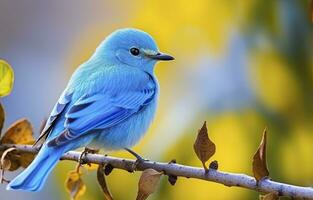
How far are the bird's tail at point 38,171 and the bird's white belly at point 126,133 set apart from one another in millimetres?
336

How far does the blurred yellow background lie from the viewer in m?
3.55

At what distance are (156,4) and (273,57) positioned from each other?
873 mm

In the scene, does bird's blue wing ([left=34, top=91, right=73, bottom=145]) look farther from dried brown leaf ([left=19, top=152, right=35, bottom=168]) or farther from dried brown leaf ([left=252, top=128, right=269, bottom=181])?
dried brown leaf ([left=252, top=128, right=269, bottom=181])

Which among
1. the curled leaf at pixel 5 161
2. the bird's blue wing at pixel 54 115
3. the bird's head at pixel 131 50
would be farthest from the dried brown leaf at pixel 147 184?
the bird's head at pixel 131 50

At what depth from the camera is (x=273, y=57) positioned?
3740mm

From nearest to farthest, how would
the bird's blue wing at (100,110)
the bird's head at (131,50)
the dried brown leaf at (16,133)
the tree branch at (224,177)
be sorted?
the tree branch at (224,177) < the dried brown leaf at (16,133) < the bird's blue wing at (100,110) < the bird's head at (131,50)

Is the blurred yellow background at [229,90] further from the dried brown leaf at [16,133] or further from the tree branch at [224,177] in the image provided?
the dried brown leaf at [16,133]

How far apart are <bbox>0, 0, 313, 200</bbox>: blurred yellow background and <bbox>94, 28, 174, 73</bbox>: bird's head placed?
0.38 m

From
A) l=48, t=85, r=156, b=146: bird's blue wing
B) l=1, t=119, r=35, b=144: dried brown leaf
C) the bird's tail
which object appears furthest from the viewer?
l=48, t=85, r=156, b=146: bird's blue wing

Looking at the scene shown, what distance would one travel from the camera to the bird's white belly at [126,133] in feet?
10.4

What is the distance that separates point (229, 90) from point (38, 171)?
1.52 meters

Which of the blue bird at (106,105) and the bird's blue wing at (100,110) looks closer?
the blue bird at (106,105)

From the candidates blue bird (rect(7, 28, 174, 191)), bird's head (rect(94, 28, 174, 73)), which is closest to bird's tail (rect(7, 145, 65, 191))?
blue bird (rect(7, 28, 174, 191))

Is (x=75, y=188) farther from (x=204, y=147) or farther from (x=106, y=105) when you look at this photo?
(x=106, y=105)
